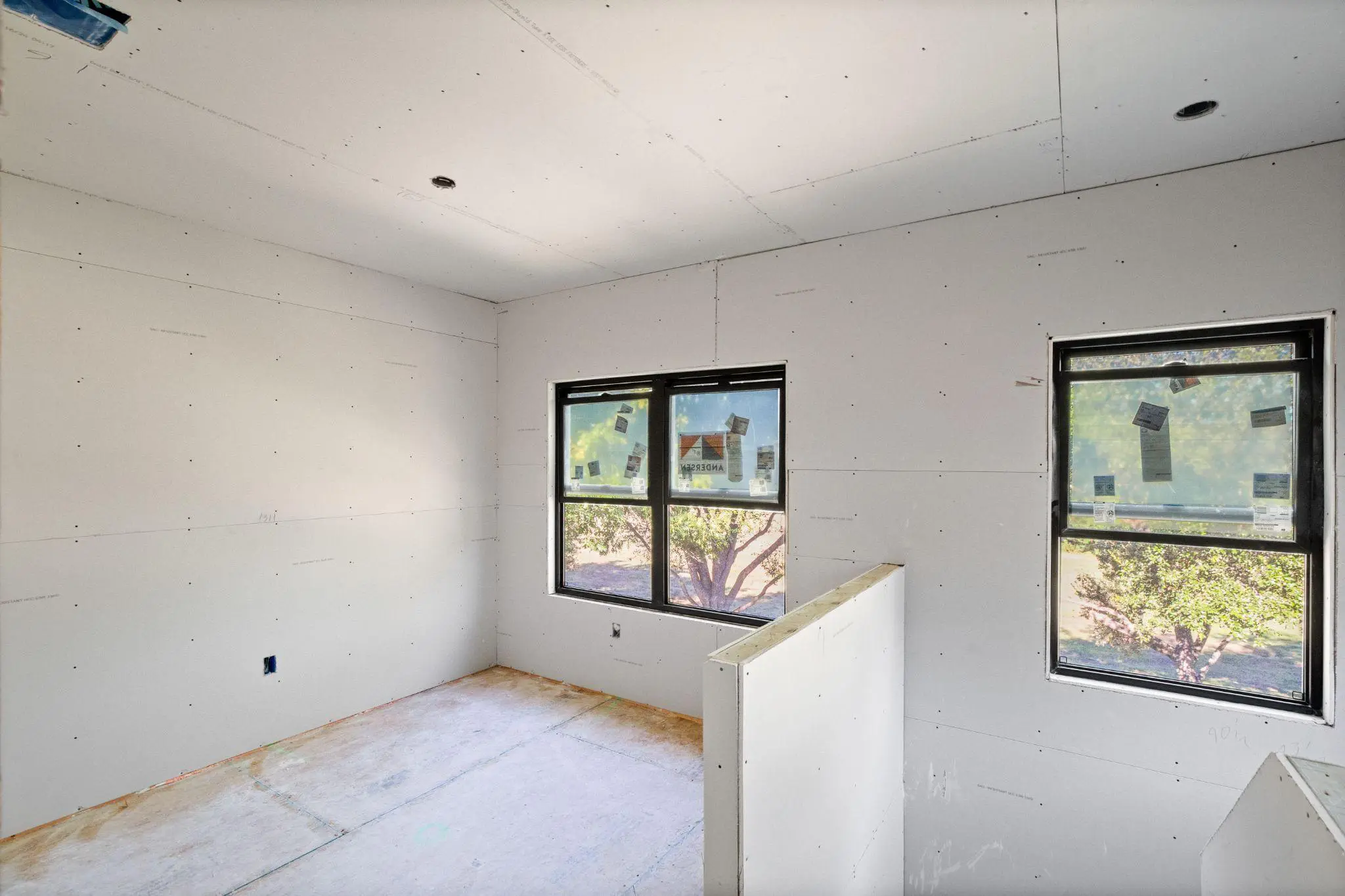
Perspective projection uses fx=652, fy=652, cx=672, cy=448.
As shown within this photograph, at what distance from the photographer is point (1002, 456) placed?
113 inches

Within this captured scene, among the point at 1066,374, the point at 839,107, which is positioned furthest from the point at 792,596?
the point at 839,107

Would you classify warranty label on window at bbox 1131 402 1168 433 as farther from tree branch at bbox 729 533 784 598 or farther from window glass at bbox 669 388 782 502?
tree branch at bbox 729 533 784 598

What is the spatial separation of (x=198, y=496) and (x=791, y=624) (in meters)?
2.97

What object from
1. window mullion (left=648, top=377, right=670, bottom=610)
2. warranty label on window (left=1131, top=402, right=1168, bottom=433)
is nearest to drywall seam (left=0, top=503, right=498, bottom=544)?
window mullion (left=648, top=377, right=670, bottom=610)

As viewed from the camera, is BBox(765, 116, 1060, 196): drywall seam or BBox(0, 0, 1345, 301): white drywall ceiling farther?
BBox(765, 116, 1060, 196): drywall seam

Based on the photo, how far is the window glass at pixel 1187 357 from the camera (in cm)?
248

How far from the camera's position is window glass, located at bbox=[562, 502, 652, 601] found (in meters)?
4.14

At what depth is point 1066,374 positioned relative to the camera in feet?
9.22

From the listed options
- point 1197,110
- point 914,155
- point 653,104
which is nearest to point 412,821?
point 653,104

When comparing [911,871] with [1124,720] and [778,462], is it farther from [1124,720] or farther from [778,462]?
[778,462]

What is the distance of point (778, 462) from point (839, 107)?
185 centimetres

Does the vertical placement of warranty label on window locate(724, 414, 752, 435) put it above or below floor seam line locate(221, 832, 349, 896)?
above

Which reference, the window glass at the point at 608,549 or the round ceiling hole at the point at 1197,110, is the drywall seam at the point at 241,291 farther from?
the round ceiling hole at the point at 1197,110

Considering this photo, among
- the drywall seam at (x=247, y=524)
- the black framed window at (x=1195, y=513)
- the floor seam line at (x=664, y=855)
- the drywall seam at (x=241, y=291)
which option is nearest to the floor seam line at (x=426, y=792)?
the floor seam line at (x=664, y=855)
